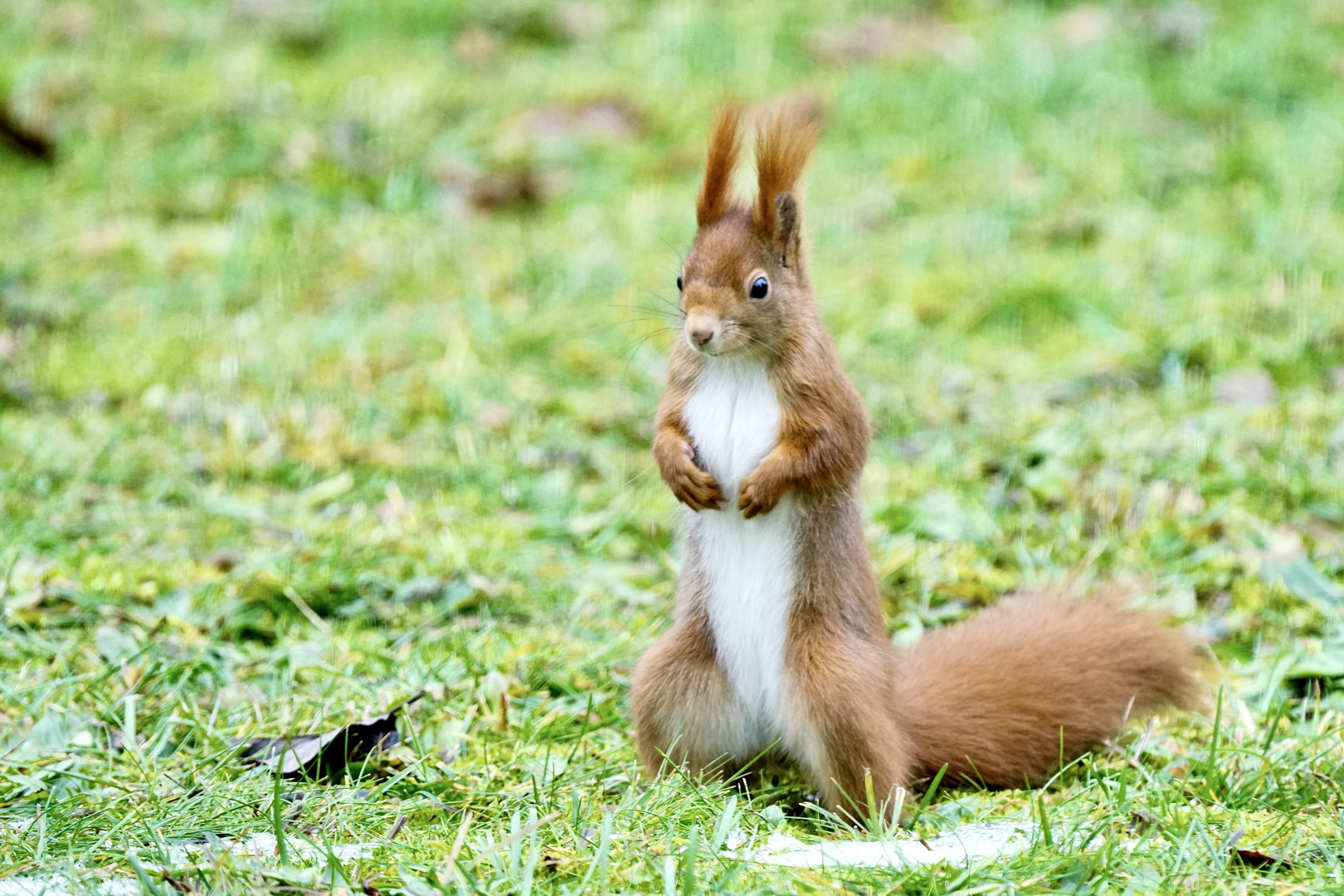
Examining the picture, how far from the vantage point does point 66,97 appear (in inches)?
261

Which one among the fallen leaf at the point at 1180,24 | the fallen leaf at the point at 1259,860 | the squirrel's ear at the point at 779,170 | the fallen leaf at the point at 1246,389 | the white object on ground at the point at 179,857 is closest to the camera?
the white object on ground at the point at 179,857

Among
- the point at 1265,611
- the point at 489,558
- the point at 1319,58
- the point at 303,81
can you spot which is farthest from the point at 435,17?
the point at 1265,611

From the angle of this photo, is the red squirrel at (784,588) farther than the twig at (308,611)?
No

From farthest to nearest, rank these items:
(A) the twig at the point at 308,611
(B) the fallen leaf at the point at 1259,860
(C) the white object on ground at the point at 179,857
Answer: (A) the twig at the point at 308,611
(B) the fallen leaf at the point at 1259,860
(C) the white object on ground at the point at 179,857

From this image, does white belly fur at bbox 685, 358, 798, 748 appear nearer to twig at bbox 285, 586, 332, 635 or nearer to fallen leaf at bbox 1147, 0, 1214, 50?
twig at bbox 285, 586, 332, 635

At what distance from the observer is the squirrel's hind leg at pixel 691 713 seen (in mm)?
2430

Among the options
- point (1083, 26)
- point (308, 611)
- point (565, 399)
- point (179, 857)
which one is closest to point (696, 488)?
point (179, 857)

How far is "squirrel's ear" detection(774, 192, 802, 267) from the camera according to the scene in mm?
2432

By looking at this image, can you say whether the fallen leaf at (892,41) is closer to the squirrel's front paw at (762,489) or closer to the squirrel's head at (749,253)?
the squirrel's head at (749,253)

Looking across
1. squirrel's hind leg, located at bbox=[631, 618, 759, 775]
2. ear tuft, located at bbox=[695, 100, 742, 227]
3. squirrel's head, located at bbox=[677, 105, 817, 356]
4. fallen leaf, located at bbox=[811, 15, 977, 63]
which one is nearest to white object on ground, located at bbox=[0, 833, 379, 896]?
squirrel's hind leg, located at bbox=[631, 618, 759, 775]

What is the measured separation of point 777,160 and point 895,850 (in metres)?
1.09

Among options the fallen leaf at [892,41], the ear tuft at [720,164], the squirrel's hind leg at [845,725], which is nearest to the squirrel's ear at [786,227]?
the ear tuft at [720,164]

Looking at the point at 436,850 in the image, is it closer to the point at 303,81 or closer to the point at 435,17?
the point at 303,81

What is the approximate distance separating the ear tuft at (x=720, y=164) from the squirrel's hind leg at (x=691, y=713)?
697 mm
